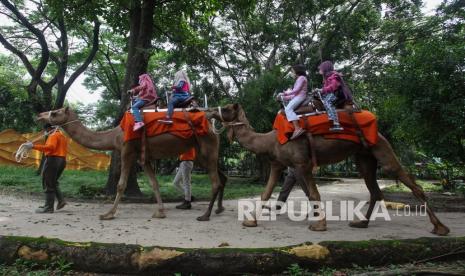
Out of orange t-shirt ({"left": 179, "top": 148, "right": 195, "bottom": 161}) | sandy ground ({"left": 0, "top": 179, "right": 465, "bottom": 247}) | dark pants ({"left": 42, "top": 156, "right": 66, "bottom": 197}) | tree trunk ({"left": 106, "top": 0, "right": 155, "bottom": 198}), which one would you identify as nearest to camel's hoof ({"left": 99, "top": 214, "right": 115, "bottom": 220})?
sandy ground ({"left": 0, "top": 179, "right": 465, "bottom": 247})

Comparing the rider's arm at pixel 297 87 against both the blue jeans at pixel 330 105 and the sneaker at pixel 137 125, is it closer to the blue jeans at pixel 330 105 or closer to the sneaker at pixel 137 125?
the blue jeans at pixel 330 105

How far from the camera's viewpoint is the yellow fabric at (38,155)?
89.4 feet

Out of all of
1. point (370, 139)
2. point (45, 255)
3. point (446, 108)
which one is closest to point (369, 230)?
point (370, 139)

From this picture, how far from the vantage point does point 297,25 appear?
24.0m

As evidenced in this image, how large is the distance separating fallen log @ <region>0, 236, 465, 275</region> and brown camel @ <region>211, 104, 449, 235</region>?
66.2 inches

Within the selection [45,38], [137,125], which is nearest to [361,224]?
[137,125]

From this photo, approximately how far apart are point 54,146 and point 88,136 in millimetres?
762

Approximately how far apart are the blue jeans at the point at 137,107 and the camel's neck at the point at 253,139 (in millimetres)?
2084

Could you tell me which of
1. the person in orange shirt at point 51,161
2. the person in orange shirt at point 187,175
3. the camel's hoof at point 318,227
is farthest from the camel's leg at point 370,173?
the person in orange shirt at point 51,161

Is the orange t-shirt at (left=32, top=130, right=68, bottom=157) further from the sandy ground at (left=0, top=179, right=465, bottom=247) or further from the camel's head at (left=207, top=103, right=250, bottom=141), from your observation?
the camel's head at (left=207, top=103, right=250, bottom=141)

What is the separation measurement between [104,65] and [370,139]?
24.9m

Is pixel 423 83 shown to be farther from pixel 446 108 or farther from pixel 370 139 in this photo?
pixel 370 139

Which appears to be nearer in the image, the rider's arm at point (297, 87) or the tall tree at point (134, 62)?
the rider's arm at point (297, 87)

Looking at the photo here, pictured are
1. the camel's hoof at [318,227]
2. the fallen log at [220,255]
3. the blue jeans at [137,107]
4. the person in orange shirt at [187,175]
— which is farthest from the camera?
the person in orange shirt at [187,175]
